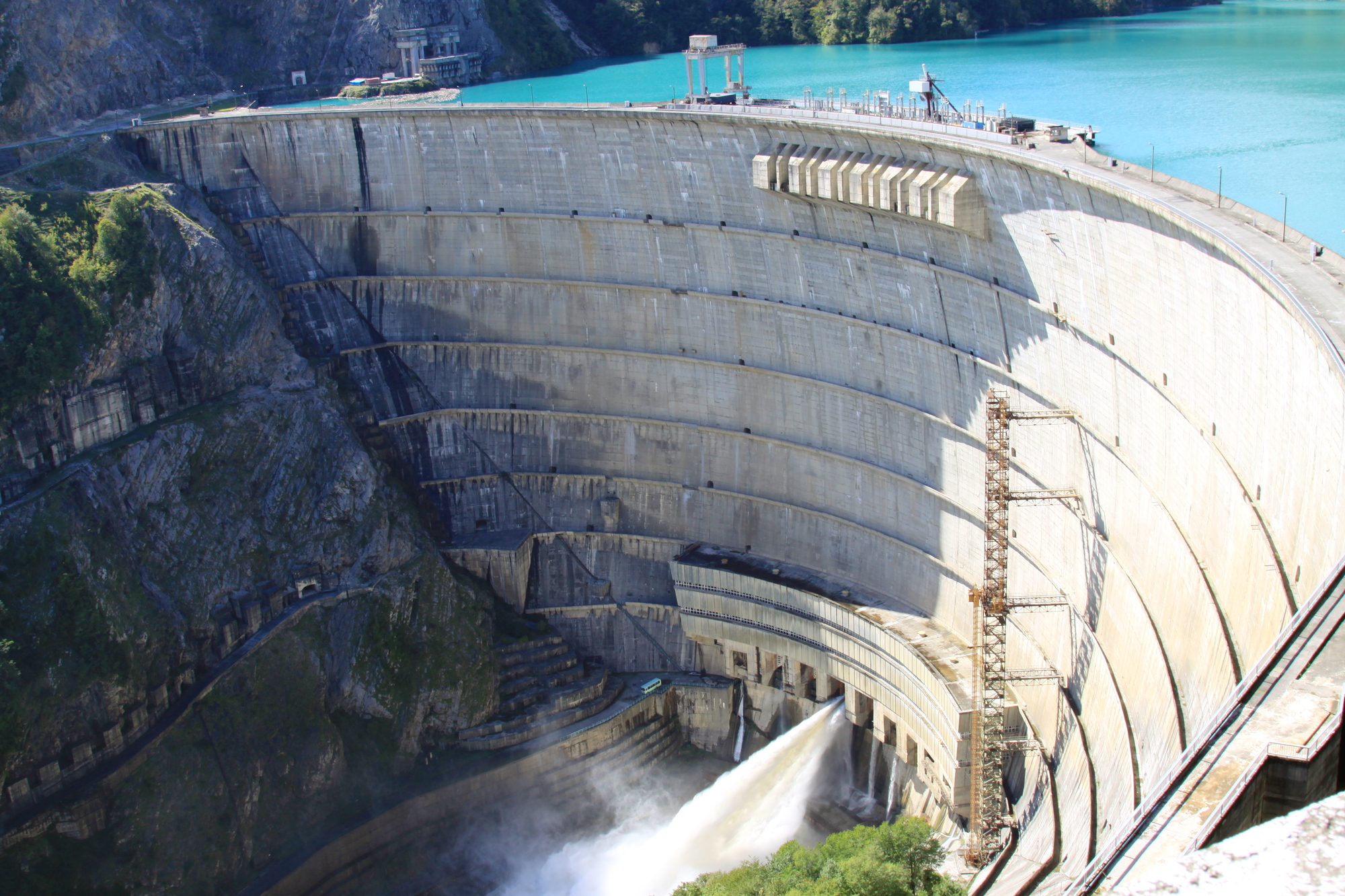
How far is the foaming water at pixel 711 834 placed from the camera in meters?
42.7

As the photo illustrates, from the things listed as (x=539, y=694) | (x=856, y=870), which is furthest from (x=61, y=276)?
(x=856, y=870)

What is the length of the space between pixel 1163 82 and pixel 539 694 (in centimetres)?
3425

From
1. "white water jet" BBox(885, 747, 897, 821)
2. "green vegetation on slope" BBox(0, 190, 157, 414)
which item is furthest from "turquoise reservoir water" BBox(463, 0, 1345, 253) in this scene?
"green vegetation on slope" BBox(0, 190, 157, 414)

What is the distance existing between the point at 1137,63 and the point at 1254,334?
125 ft

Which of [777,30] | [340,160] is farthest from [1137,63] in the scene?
[340,160]

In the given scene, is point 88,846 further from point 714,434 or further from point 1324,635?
point 1324,635

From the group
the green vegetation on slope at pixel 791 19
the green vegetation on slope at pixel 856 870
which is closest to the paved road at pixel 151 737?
the green vegetation on slope at pixel 856 870

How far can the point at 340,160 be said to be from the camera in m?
51.7

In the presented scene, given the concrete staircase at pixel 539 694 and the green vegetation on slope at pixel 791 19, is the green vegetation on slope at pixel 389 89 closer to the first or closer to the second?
the green vegetation on slope at pixel 791 19

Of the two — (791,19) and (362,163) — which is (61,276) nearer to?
(362,163)

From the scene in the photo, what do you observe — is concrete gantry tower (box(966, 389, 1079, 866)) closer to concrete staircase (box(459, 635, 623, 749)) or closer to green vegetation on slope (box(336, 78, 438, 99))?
concrete staircase (box(459, 635, 623, 749))

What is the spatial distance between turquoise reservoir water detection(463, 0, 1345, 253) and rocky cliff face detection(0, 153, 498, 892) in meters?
19.2

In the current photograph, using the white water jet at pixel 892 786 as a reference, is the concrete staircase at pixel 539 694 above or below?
above

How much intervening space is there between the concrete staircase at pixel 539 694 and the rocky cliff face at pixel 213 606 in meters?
0.74
